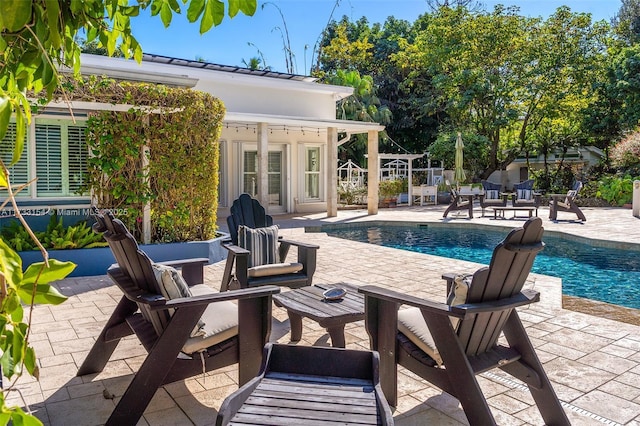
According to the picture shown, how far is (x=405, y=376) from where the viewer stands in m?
3.41

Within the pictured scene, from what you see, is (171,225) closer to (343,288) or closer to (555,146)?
(343,288)

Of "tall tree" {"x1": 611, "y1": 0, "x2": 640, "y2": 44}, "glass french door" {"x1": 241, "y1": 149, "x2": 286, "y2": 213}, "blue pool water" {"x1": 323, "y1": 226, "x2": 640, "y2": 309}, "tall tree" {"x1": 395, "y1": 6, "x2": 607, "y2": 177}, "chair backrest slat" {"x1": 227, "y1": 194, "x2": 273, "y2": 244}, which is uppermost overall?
"tall tree" {"x1": 611, "y1": 0, "x2": 640, "y2": 44}

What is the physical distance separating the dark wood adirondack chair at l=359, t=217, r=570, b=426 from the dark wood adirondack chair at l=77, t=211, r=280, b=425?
0.71 m

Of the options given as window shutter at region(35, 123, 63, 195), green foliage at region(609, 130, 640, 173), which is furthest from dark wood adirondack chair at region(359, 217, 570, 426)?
green foliage at region(609, 130, 640, 173)

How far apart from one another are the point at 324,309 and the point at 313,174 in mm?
12502

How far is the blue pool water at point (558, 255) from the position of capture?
22.6 ft

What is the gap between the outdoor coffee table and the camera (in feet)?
10.6

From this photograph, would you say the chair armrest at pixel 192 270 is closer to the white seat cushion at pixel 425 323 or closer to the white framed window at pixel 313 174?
the white seat cushion at pixel 425 323

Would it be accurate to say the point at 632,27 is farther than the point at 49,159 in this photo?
Yes

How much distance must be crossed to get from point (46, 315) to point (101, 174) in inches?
115

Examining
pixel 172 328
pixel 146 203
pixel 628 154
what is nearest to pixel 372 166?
pixel 146 203

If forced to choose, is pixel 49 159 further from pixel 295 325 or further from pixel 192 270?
pixel 295 325

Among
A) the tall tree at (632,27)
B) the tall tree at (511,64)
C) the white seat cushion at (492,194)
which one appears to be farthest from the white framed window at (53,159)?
the tall tree at (632,27)

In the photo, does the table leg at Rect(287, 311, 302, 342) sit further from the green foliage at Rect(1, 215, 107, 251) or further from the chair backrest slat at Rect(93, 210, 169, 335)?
the green foliage at Rect(1, 215, 107, 251)
